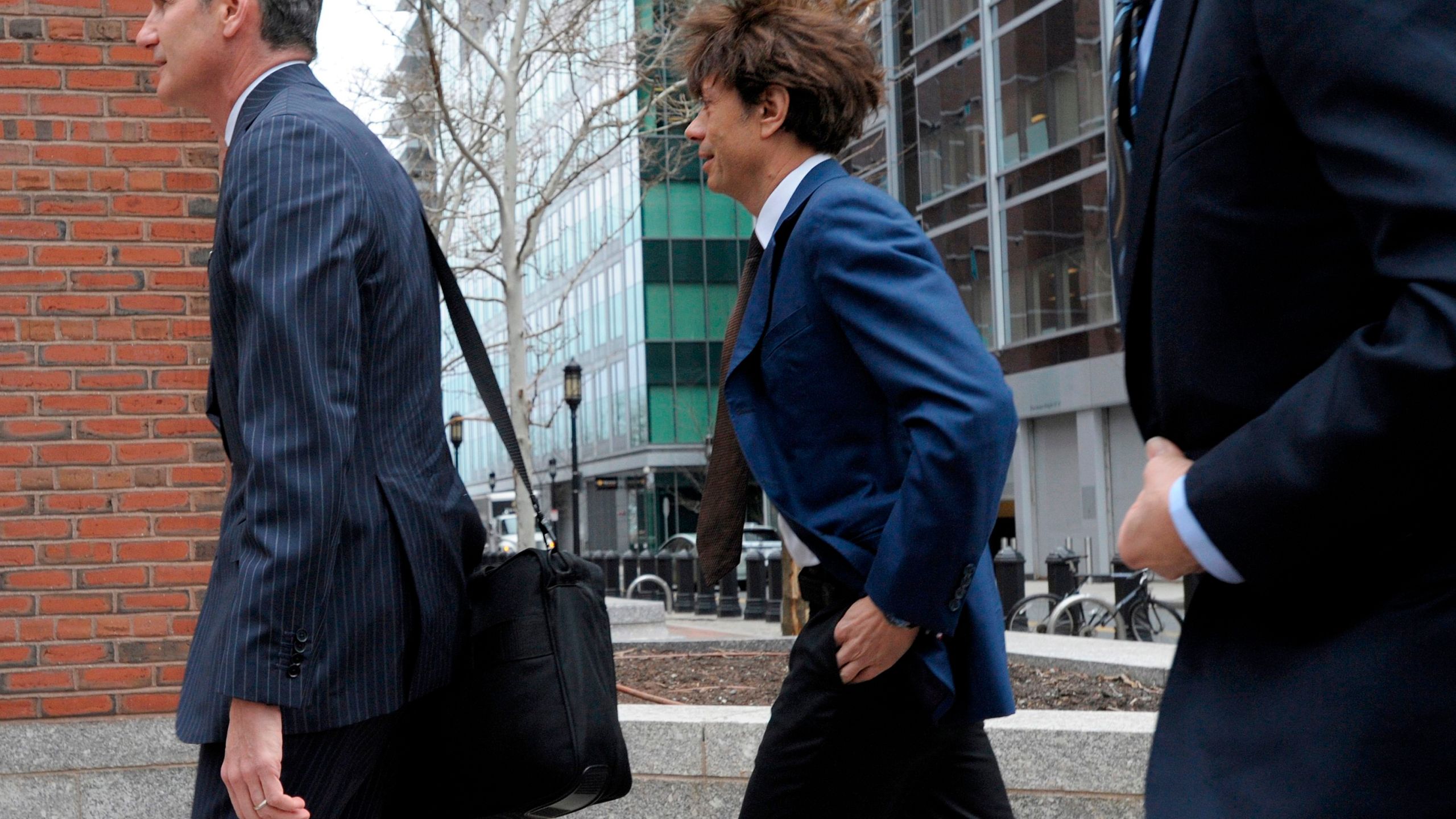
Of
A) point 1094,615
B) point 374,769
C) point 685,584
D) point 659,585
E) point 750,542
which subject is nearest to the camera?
point 374,769

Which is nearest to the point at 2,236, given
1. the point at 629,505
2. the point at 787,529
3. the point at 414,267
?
the point at 414,267

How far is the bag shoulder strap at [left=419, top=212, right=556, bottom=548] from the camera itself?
105 inches

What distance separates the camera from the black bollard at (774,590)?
69.0 feet

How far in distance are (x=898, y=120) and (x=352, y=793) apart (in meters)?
40.9

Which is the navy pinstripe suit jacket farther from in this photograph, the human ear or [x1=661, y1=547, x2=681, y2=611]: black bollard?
[x1=661, y1=547, x2=681, y2=611]: black bollard

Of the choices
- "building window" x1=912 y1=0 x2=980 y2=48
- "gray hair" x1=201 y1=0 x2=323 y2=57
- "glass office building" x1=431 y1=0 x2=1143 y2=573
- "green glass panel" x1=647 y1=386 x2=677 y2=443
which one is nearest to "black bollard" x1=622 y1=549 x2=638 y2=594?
"glass office building" x1=431 y1=0 x2=1143 y2=573

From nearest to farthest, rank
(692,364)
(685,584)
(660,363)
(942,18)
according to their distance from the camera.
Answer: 1. (685,584)
2. (942,18)
3. (660,363)
4. (692,364)

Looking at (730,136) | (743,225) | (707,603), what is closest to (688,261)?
(743,225)

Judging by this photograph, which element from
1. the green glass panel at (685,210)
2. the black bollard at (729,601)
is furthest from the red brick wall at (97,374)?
the green glass panel at (685,210)

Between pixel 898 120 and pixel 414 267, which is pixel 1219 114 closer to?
pixel 414 267

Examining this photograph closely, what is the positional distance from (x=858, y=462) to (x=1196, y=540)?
117 centimetres

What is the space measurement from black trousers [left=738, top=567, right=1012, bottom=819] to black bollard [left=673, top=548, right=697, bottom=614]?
21373mm

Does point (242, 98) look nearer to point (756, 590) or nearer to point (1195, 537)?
point (1195, 537)

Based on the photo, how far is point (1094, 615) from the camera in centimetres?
1494
